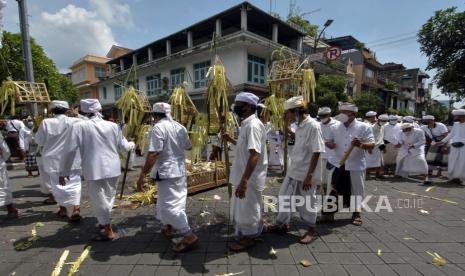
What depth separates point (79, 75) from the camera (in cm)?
4153

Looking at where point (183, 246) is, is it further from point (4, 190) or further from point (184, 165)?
point (4, 190)

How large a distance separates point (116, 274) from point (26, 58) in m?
8.79

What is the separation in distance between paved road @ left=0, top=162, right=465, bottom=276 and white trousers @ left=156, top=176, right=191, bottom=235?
35 centimetres

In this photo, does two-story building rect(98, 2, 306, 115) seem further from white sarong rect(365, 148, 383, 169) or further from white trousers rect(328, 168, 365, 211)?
white trousers rect(328, 168, 365, 211)

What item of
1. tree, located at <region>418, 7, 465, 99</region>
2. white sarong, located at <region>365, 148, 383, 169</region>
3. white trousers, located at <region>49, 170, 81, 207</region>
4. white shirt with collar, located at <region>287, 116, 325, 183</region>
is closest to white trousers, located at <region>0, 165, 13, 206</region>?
white trousers, located at <region>49, 170, 81, 207</region>

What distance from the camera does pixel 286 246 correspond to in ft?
12.2

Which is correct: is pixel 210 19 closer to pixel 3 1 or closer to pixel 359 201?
pixel 3 1

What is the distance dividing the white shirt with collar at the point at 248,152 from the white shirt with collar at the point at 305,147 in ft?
1.68

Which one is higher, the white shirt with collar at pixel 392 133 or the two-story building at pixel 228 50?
the two-story building at pixel 228 50

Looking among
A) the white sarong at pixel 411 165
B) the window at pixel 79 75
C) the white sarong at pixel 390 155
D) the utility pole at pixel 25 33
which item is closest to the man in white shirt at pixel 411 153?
the white sarong at pixel 411 165

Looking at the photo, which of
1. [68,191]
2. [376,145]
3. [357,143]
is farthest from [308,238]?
[376,145]

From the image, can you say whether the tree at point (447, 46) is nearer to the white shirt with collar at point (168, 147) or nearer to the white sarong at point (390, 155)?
→ the white sarong at point (390, 155)

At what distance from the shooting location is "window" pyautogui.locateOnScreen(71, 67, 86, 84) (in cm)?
4028

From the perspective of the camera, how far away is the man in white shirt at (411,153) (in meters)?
7.88
